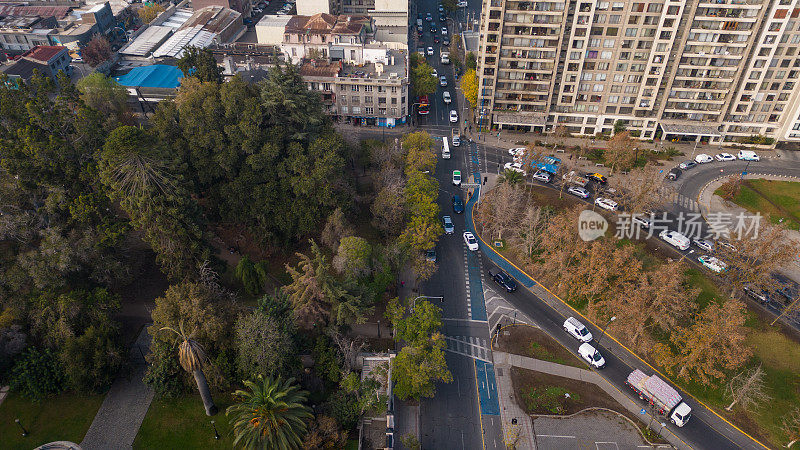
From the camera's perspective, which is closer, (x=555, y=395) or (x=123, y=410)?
(x=123, y=410)

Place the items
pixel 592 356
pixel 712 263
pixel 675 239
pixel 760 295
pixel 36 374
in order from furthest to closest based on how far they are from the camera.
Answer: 1. pixel 675 239
2. pixel 712 263
3. pixel 760 295
4. pixel 592 356
5. pixel 36 374

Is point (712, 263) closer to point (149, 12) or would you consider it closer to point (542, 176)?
point (542, 176)

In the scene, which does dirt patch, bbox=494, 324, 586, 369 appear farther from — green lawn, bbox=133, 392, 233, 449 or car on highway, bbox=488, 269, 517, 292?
green lawn, bbox=133, 392, 233, 449

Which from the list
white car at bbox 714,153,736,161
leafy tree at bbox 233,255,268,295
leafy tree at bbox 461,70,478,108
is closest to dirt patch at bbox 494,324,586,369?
leafy tree at bbox 233,255,268,295

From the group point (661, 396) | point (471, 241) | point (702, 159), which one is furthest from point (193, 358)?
point (702, 159)

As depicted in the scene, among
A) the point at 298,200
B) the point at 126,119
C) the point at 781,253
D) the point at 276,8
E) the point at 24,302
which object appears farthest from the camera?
the point at 276,8

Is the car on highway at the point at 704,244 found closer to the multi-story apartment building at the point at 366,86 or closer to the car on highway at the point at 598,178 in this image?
the car on highway at the point at 598,178

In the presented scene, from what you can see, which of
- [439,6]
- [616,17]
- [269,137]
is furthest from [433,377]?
[439,6]

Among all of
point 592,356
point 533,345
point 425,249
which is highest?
point 425,249

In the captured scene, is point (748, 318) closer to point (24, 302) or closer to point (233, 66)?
point (24, 302)
